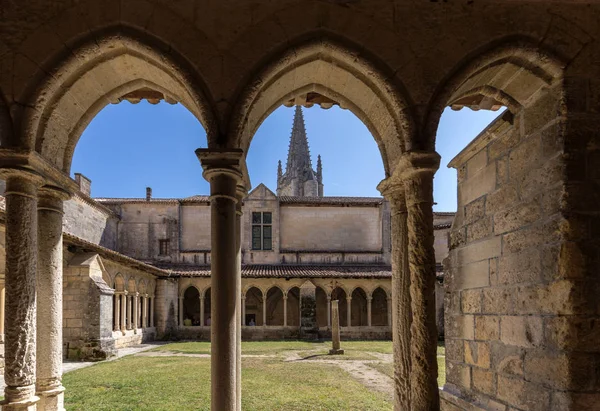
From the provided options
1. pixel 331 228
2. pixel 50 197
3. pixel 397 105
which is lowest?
pixel 50 197

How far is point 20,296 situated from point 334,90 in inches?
112

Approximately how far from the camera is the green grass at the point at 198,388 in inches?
270

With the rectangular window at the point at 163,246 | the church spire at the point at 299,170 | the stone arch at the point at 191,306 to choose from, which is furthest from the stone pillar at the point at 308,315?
the church spire at the point at 299,170

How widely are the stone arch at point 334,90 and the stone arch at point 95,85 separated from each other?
38cm

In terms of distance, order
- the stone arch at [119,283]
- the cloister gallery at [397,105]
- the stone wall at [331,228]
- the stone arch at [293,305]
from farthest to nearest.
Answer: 1. the stone arch at [293,305]
2. the stone wall at [331,228]
3. the stone arch at [119,283]
4. the cloister gallery at [397,105]

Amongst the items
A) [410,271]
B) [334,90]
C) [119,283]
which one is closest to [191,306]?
[119,283]

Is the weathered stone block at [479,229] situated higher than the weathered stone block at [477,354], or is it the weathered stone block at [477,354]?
the weathered stone block at [479,229]

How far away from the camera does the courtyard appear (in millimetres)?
6941

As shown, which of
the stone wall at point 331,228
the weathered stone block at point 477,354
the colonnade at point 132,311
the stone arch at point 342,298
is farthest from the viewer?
the stone wall at point 331,228

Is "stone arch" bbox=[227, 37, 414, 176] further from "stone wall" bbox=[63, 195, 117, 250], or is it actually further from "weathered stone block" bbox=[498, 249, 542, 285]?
"stone wall" bbox=[63, 195, 117, 250]

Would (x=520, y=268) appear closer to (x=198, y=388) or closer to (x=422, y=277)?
(x=422, y=277)

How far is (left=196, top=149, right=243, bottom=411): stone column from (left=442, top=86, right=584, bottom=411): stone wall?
2.00 metres

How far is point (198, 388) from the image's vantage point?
324 inches

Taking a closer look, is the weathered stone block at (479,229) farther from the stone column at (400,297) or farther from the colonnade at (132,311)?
the colonnade at (132,311)
